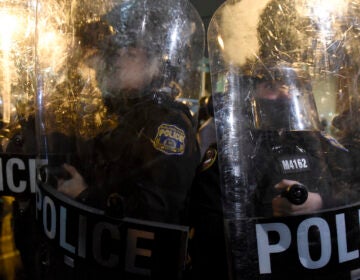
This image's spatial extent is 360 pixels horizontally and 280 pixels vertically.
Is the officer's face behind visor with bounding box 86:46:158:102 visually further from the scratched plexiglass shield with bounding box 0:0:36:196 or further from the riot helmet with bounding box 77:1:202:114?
the scratched plexiglass shield with bounding box 0:0:36:196

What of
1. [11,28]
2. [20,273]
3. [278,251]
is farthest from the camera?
[20,273]

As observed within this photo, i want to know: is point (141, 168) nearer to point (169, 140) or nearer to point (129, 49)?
point (169, 140)

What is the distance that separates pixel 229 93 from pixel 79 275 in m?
0.73

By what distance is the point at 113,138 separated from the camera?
122 cm

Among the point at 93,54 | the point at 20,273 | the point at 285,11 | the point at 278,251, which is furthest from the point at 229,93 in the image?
the point at 20,273

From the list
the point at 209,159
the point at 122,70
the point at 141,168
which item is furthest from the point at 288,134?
the point at 122,70

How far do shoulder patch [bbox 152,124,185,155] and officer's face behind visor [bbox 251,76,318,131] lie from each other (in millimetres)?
318

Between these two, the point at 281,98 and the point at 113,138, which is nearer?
the point at 281,98

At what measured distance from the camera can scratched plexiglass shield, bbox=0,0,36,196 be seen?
6.78 ft

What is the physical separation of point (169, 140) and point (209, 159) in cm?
17

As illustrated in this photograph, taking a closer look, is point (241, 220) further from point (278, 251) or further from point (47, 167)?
point (47, 167)

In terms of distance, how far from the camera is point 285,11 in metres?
1.09

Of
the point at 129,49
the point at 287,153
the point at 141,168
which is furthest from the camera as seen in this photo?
the point at 129,49

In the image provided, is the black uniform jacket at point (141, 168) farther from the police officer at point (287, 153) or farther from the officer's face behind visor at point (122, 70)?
the police officer at point (287, 153)
